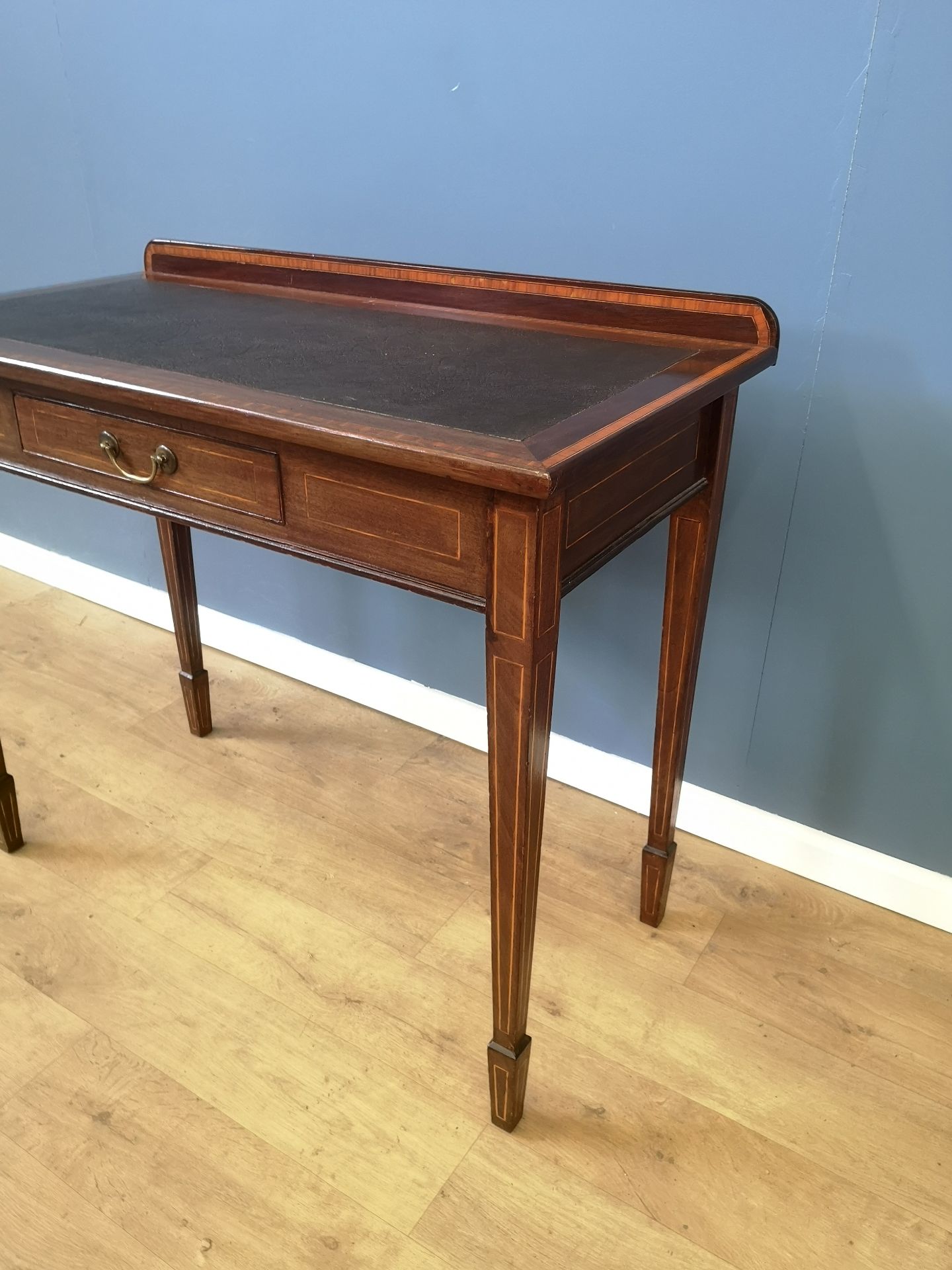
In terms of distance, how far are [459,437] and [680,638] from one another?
59 centimetres

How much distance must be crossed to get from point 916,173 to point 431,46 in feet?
2.47

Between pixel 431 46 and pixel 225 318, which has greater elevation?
pixel 431 46

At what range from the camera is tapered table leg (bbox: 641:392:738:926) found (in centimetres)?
127

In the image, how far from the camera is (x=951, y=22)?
115 centimetres

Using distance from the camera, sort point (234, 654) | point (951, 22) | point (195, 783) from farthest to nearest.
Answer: point (234, 654)
point (195, 783)
point (951, 22)

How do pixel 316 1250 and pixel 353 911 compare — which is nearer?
pixel 316 1250

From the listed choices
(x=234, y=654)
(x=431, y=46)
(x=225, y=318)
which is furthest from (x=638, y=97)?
(x=234, y=654)

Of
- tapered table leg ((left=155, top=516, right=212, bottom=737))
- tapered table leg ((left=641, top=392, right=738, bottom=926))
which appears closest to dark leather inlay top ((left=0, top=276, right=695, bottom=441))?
tapered table leg ((left=641, top=392, right=738, bottom=926))

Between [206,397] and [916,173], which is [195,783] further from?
[916,173]

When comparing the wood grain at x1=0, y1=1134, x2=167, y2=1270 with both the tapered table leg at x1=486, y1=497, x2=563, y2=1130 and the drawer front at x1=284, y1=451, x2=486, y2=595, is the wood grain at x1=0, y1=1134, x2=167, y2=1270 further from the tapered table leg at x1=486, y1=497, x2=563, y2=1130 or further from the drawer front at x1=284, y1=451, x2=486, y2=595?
the drawer front at x1=284, y1=451, x2=486, y2=595

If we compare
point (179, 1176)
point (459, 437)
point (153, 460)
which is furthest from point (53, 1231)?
point (459, 437)

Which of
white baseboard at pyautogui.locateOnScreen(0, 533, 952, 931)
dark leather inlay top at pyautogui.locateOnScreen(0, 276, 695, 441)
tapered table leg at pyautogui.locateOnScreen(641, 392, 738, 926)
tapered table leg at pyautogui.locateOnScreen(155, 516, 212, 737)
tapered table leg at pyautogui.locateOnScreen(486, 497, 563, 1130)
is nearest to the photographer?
tapered table leg at pyautogui.locateOnScreen(486, 497, 563, 1130)

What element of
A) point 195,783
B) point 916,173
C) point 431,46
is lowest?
point 195,783

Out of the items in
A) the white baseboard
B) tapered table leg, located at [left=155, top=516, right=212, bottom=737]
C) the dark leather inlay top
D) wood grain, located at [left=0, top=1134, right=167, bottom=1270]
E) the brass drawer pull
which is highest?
the dark leather inlay top
